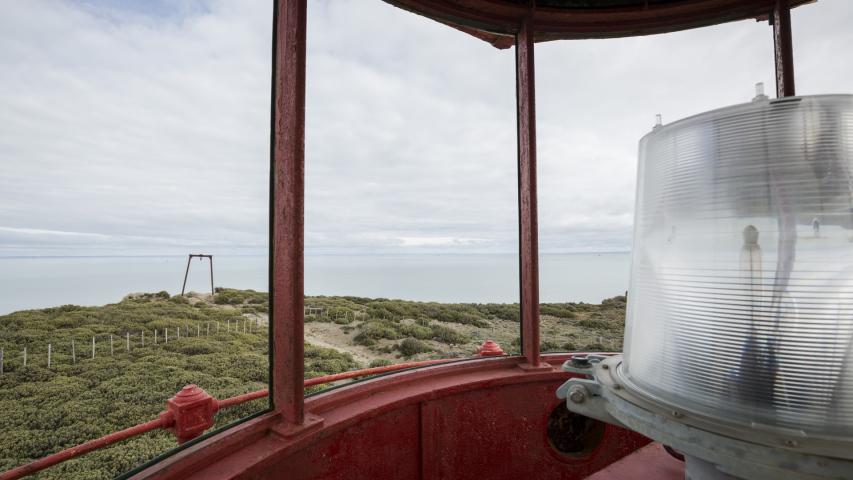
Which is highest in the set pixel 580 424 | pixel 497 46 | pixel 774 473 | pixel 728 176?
pixel 497 46

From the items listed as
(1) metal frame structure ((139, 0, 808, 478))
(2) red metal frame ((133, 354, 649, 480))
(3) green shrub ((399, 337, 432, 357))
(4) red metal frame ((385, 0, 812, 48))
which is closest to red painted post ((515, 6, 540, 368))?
(1) metal frame structure ((139, 0, 808, 478))

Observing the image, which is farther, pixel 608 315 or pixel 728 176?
pixel 608 315

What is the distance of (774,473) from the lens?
1.84 feet

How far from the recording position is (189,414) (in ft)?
5.48

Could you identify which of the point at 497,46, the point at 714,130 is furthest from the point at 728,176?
the point at 497,46

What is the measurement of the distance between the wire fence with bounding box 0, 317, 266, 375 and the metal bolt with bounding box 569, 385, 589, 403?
2042 cm

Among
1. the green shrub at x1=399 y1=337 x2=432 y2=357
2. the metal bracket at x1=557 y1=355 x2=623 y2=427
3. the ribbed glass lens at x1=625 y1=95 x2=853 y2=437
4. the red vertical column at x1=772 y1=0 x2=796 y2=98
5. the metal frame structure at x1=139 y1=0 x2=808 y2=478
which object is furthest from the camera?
the green shrub at x1=399 y1=337 x2=432 y2=357

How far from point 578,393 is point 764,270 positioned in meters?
0.45

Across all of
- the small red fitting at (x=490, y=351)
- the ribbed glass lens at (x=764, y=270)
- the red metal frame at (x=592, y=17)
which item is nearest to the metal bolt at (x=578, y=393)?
the ribbed glass lens at (x=764, y=270)

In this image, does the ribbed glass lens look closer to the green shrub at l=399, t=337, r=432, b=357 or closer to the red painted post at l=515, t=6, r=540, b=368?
the red painted post at l=515, t=6, r=540, b=368

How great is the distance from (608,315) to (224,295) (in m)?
26.5

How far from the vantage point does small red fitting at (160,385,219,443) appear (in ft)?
5.42

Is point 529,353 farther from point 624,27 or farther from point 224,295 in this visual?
point 224,295

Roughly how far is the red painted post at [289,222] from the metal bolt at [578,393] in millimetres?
1050
